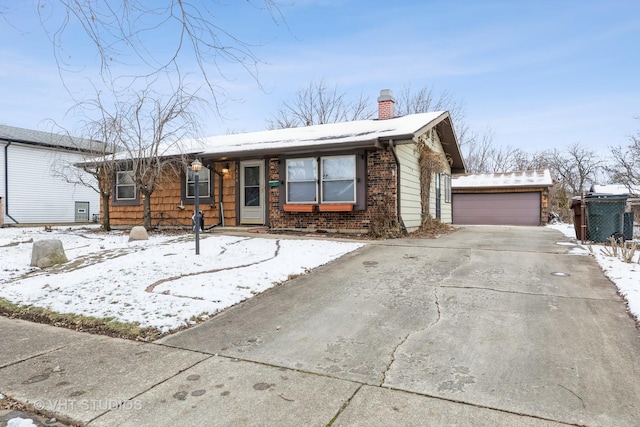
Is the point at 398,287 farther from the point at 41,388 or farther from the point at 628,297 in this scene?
the point at 41,388

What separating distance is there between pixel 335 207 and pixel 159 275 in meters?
5.33

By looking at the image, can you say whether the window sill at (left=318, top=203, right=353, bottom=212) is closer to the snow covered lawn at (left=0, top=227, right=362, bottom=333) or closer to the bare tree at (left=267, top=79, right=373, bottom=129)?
the snow covered lawn at (left=0, top=227, right=362, bottom=333)

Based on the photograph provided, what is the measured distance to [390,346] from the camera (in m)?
3.26

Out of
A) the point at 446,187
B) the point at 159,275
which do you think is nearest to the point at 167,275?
the point at 159,275

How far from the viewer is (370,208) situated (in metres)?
9.99

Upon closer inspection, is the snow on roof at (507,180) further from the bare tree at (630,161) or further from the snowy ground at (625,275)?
the snowy ground at (625,275)

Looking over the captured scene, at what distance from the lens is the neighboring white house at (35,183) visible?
67.1 ft

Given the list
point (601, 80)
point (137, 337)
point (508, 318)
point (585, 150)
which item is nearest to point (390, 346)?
point (508, 318)

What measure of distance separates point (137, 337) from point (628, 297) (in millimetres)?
5334

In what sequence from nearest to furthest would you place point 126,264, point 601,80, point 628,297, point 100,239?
point 628,297 < point 126,264 < point 100,239 < point 601,80

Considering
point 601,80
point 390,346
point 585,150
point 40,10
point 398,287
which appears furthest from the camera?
point 585,150

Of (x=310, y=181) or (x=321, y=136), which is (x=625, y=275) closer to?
(x=310, y=181)

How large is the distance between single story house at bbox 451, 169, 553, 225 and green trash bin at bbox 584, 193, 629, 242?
1037 centimetres

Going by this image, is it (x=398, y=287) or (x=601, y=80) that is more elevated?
(x=601, y=80)
